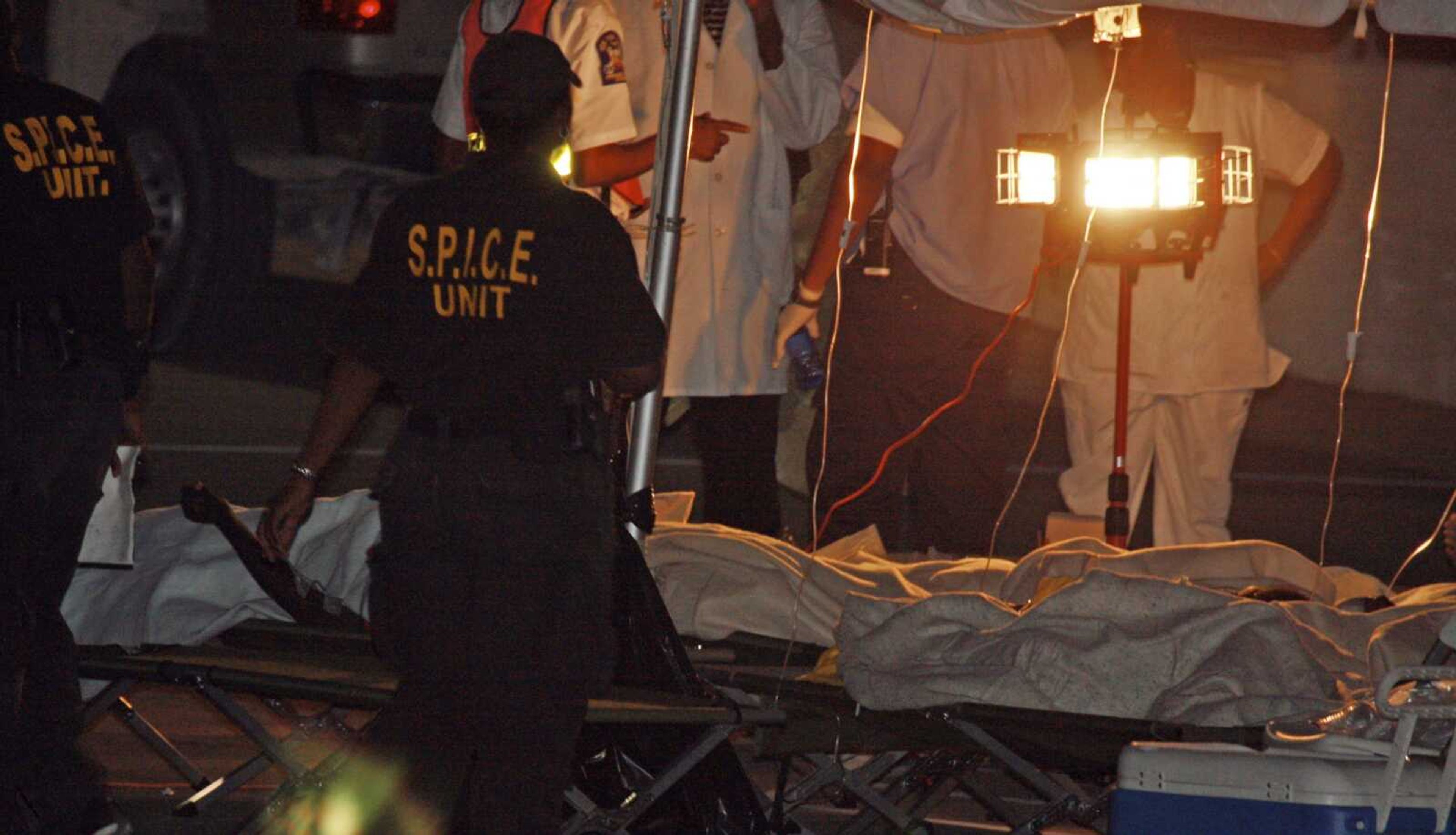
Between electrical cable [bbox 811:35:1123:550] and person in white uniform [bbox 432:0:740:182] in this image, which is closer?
person in white uniform [bbox 432:0:740:182]

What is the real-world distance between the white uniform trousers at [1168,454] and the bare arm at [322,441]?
364cm

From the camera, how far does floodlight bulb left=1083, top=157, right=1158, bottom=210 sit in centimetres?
576

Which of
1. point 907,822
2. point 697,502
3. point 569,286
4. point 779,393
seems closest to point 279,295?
point 697,502

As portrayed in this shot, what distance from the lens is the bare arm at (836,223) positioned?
18.7 ft

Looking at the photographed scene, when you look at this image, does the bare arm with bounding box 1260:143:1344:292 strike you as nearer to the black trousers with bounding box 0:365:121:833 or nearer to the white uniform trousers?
the white uniform trousers

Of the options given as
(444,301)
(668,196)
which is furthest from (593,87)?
(444,301)

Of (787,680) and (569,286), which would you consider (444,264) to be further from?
(787,680)

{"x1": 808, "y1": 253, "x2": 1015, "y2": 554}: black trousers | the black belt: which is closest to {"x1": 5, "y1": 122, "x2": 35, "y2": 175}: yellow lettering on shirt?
the black belt

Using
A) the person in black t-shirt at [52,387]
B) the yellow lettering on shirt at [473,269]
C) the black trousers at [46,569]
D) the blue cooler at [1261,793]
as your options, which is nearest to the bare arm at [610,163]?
the person in black t-shirt at [52,387]

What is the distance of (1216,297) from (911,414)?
1286mm

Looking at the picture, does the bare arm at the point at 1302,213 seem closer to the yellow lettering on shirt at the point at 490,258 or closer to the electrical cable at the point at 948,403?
the electrical cable at the point at 948,403

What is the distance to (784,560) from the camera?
4.68 meters

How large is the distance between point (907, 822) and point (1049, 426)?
14.4 ft

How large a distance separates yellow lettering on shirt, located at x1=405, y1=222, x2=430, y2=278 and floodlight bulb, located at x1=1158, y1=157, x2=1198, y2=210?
10.1 ft
